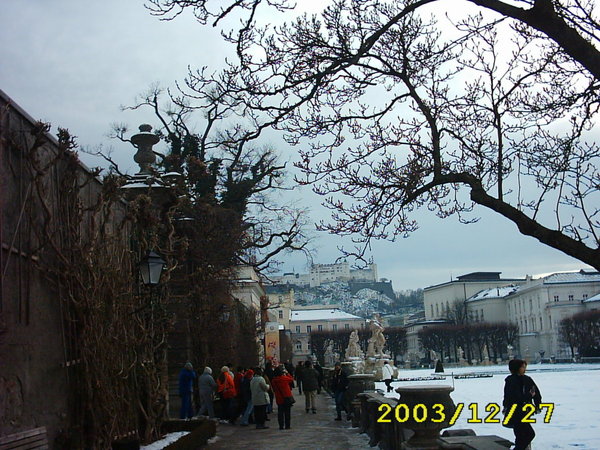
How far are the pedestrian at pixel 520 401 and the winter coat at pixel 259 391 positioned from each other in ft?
28.1

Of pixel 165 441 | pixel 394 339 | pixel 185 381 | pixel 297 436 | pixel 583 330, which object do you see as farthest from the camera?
pixel 394 339

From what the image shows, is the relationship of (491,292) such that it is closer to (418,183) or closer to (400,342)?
(400,342)

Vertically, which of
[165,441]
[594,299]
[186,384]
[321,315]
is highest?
[321,315]

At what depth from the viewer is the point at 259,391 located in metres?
17.2

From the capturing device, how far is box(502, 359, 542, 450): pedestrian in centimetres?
914

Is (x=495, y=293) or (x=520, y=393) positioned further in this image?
(x=495, y=293)

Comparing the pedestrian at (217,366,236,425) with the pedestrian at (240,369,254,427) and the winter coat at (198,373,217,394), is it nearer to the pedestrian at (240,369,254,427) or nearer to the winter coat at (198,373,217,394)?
the pedestrian at (240,369,254,427)

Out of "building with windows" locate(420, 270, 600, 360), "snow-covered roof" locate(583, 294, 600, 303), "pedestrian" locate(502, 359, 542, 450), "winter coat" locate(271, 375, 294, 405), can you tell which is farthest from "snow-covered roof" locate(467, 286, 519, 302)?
"pedestrian" locate(502, 359, 542, 450)

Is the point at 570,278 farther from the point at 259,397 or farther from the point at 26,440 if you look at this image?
the point at 26,440

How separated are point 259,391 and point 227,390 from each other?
2.02 meters

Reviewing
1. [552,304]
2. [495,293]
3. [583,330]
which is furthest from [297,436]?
[495,293]

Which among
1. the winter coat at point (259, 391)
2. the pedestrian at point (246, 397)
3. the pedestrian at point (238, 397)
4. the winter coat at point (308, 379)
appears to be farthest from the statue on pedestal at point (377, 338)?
the winter coat at point (259, 391)

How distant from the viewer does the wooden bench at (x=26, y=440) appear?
7.17 metres

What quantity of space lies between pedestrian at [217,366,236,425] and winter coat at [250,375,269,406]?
6.12ft
